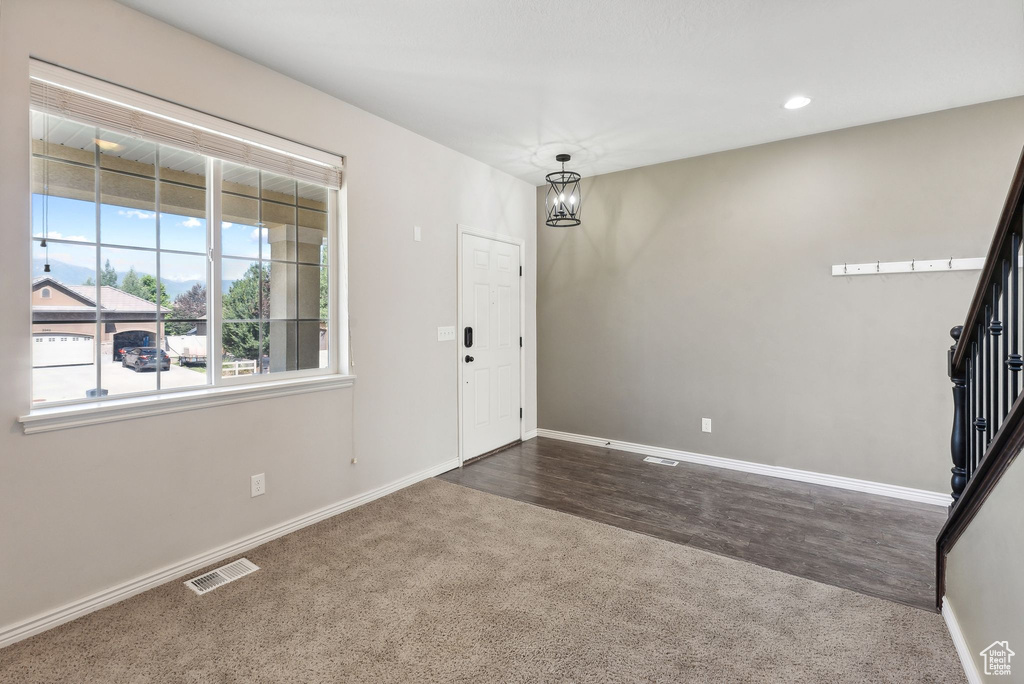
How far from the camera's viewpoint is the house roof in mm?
2146

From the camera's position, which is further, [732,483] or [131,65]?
[732,483]

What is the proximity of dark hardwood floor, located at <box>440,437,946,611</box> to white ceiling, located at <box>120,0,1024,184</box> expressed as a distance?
2.65 m

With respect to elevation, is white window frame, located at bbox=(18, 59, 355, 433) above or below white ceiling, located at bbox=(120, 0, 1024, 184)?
below

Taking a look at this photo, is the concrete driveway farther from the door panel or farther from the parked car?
the door panel

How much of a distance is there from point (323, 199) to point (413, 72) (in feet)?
3.24

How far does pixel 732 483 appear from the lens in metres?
3.82

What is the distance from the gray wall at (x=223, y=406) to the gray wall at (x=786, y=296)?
1465mm

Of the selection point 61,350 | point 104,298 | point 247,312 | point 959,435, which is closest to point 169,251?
point 104,298

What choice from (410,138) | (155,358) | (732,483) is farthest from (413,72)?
(732,483)

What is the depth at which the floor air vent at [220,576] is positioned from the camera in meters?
2.38

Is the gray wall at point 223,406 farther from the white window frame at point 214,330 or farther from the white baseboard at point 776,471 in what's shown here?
the white baseboard at point 776,471

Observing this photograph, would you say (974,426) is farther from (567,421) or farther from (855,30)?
(567,421)

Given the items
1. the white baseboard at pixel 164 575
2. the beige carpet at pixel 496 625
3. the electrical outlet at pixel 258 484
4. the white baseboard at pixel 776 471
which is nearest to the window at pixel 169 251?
the electrical outlet at pixel 258 484
